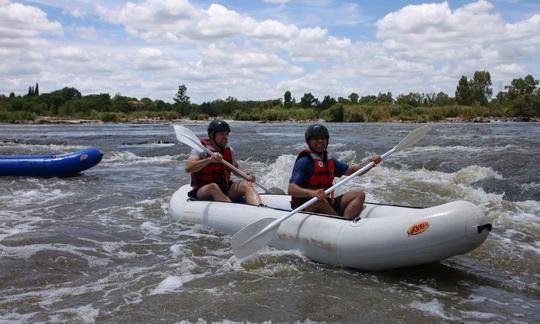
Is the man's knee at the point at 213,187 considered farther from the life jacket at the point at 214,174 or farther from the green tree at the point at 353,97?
the green tree at the point at 353,97

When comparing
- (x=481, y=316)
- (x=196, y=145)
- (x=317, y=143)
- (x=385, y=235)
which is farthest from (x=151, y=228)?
(x=481, y=316)

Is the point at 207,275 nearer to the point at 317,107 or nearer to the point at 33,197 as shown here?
the point at 33,197

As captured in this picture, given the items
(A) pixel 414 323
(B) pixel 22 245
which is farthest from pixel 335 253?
(B) pixel 22 245

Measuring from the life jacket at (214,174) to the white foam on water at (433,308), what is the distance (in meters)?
2.91

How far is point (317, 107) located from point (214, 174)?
76551mm

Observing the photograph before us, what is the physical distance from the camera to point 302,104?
277 ft

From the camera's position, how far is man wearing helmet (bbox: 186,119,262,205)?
5.55 m

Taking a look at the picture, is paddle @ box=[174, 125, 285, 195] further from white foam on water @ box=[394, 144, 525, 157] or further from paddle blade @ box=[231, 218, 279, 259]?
white foam on water @ box=[394, 144, 525, 157]

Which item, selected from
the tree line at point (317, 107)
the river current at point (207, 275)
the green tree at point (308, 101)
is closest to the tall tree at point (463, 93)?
the tree line at point (317, 107)

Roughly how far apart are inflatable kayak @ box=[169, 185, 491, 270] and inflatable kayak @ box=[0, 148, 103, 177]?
6.35 meters

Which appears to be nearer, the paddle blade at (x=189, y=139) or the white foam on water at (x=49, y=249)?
the white foam on water at (x=49, y=249)

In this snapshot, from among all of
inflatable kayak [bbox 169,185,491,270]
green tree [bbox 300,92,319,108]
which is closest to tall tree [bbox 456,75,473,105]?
green tree [bbox 300,92,319,108]

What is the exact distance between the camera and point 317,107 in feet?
267

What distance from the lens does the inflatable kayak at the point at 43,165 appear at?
9.91m
